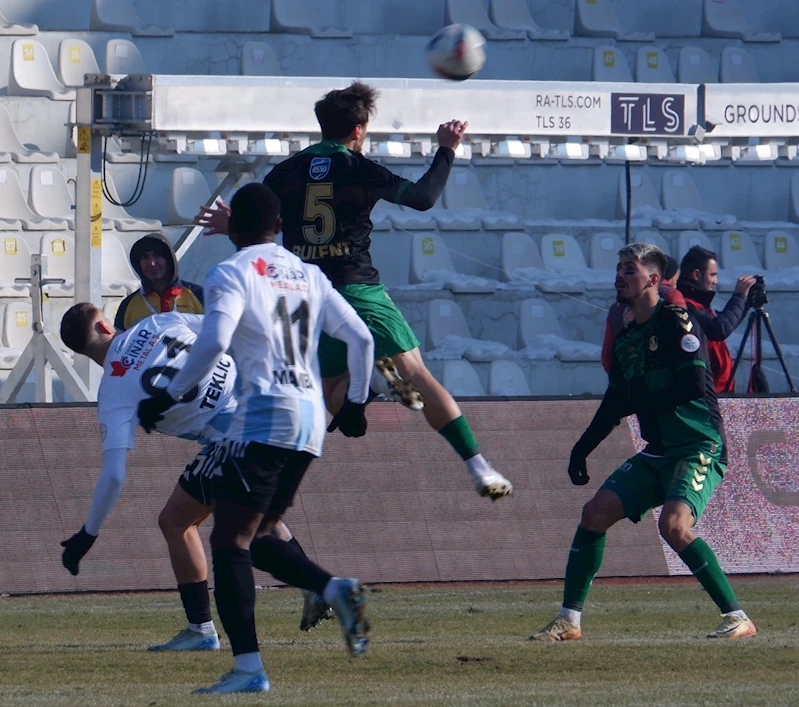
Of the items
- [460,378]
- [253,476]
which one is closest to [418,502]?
[253,476]

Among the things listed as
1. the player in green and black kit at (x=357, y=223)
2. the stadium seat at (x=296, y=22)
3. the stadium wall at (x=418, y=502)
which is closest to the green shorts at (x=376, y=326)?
the player in green and black kit at (x=357, y=223)

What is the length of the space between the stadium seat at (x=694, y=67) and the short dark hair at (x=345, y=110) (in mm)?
12936

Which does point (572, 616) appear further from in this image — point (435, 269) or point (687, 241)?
point (687, 241)

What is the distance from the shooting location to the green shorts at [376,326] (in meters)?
7.05

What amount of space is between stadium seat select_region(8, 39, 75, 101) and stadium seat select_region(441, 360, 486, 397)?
524 cm

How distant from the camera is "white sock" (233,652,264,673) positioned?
16.7 ft

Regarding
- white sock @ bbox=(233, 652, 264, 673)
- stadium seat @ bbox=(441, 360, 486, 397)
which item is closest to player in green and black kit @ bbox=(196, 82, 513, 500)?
white sock @ bbox=(233, 652, 264, 673)

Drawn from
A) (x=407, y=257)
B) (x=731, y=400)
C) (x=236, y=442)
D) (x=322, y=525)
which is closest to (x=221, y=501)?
(x=236, y=442)

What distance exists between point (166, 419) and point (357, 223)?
1366 mm

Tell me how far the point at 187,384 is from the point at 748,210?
14.9 m

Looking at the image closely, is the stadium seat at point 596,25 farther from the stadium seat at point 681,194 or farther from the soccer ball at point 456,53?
the soccer ball at point 456,53

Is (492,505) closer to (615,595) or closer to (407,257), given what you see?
(615,595)

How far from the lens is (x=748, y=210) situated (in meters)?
18.8

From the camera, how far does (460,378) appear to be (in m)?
15.6
